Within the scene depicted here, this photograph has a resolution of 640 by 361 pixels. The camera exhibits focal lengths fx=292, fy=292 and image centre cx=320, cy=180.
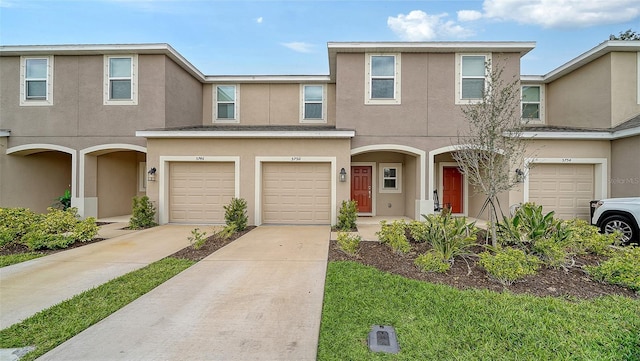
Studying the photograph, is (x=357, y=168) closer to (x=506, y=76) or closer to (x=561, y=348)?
(x=506, y=76)

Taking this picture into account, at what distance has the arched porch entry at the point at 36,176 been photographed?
1052 cm

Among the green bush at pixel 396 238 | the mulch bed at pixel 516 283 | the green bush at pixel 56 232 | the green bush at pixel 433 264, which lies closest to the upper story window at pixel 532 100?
the mulch bed at pixel 516 283

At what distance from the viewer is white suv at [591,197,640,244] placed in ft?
22.7

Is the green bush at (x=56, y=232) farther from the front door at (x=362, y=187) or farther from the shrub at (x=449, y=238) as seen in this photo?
the front door at (x=362, y=187)

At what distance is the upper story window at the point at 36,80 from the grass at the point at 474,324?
12.7m

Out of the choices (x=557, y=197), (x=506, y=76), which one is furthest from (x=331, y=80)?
(x=557, y=197)

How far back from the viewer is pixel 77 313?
3.49 meters

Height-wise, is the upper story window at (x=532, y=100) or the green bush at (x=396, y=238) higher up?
the upper story window at (x=532, y=100)

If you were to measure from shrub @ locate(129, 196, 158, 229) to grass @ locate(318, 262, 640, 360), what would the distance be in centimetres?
744

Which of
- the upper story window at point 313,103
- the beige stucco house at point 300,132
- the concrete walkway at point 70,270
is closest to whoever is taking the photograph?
the concrete walkway at point 70,270

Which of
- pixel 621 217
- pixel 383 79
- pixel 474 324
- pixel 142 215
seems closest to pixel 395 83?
Answer: pixel 383 79

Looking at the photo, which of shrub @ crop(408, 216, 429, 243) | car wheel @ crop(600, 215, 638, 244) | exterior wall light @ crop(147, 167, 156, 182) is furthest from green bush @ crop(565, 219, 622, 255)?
exterior wall light @ crop(147, 167, 156, 182)

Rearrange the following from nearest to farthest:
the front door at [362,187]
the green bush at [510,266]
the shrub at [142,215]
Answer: the green bush at [510,266] → the shrub at [142,215] → the front door at [362,187]

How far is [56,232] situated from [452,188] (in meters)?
12.7
